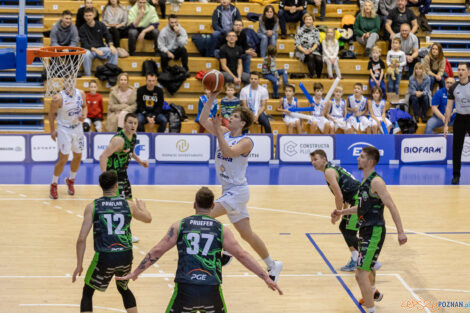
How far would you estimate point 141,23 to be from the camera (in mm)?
18938

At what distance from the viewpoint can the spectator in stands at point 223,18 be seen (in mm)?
18797

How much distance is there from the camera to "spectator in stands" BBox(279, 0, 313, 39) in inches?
781

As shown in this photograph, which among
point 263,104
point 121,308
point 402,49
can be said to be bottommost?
point 121,308

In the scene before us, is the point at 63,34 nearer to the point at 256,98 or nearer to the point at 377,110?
the point at 256,98

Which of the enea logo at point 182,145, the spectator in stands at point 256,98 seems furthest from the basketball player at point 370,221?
the spectator in stands at point 256,98

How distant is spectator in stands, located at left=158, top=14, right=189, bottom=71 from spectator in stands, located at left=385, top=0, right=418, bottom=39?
18.8ft

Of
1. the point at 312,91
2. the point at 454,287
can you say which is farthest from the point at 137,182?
the point at 454,287

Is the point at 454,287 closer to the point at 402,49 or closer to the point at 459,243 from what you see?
the point at 459,243

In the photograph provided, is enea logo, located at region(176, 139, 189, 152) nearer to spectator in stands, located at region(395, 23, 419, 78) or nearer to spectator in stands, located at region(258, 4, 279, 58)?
spectator in stands, located at region(258, 4, 279, 58)

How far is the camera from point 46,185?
14141mm

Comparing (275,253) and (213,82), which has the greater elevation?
(213,82)

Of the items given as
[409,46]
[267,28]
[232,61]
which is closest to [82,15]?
[232,61]

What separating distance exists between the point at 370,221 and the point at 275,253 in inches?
102

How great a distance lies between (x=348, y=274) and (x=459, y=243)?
7.61 ft
